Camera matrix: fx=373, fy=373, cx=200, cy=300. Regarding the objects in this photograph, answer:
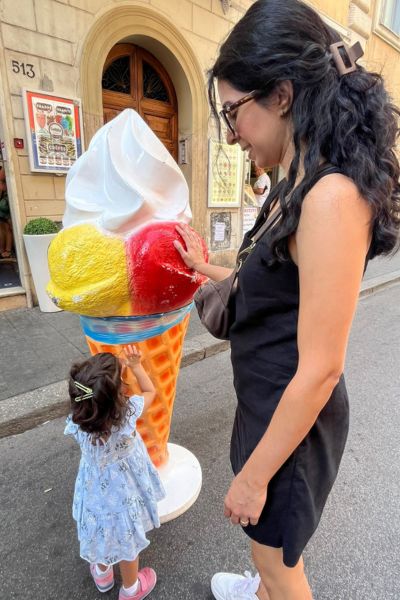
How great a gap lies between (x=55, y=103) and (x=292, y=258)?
430cm

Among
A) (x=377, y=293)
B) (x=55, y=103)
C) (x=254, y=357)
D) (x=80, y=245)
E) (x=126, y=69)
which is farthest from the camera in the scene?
(x=377, y=293)

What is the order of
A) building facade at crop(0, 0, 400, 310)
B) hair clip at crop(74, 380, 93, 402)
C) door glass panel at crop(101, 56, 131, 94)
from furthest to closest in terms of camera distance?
door glass panel at crop(101, 56, 131, 94) → building facade at crop(0, 0, 400, 310) → hair clip at crop(74, 380, 93, 402)

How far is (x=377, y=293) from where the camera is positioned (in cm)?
616

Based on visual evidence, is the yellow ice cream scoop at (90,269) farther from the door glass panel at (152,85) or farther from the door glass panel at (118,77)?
the door glass panel at (152,85)

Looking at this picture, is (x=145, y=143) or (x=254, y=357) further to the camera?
(x=145, y=143)

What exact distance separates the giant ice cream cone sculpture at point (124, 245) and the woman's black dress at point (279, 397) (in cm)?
48

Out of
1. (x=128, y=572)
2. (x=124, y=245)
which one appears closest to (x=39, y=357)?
(x=128, y=572)

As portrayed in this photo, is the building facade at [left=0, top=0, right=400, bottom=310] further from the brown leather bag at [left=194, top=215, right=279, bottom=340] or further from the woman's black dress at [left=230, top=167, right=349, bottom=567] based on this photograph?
the woman's black dress at [left=230, top=167, right=349, bottom=567]

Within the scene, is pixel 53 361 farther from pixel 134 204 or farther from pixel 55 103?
pixel 55 103

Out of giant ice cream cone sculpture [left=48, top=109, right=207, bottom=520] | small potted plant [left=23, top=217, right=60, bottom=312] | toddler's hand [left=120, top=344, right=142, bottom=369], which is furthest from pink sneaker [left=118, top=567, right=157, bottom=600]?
small potted plant [left=23, top=217, right=60, bottom=312]

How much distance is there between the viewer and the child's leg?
1.48 metres

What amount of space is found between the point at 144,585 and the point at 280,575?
2.40 feet

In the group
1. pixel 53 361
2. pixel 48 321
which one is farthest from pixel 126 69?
pixel 53 361

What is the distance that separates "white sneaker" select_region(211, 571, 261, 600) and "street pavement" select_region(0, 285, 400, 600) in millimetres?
65
